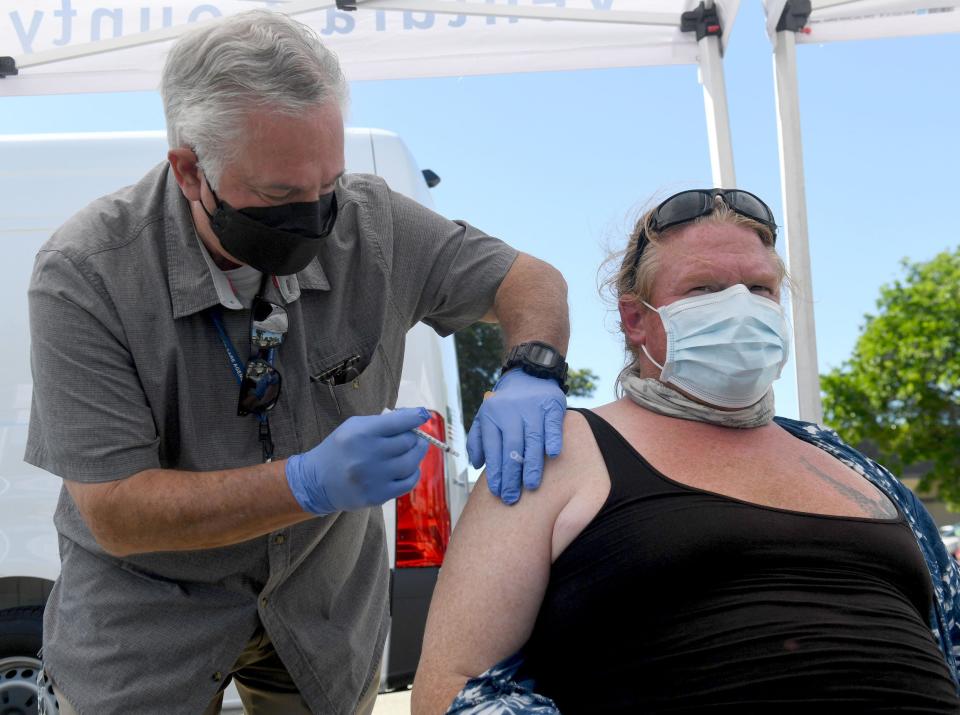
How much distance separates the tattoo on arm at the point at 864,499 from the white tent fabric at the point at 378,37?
91.7 inches

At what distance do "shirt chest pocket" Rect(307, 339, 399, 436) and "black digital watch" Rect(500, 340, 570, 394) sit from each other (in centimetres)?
30

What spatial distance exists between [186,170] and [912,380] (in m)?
24.0

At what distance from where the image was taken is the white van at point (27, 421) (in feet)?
10.1

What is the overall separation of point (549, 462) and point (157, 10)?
291 centimetres

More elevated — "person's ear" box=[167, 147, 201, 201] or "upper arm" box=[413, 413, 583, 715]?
"person's ear" box=[167, 147, 201, 201]

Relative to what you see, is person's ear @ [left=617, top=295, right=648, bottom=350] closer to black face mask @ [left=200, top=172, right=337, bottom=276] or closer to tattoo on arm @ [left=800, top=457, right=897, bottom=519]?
tattoo on arm @ [left=800, top=457, right=897, bottom=519]

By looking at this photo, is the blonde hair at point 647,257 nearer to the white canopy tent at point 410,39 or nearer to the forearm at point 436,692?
the forearm at point 436,692

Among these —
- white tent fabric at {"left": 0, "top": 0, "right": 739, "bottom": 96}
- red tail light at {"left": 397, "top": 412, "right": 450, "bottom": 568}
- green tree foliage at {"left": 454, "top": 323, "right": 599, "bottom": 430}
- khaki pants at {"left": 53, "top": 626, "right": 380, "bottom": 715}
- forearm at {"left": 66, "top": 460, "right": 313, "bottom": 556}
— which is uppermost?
white tent fabric at {"left": 0, "top": 0, "right": 739, "bottom": 96}

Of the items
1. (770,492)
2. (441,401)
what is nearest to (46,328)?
(770,492)

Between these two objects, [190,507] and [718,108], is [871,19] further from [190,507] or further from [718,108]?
[190,507]

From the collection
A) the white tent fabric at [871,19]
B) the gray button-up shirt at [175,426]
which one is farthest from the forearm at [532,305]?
the white tent fabric at [871,19]

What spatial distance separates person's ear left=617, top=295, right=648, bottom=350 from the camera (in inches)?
80.0

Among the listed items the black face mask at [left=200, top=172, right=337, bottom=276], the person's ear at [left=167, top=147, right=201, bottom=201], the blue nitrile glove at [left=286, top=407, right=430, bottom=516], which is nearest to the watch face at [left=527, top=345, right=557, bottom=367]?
the blue nitrile glove at [left=286, top=407, right=430, bottom=516]

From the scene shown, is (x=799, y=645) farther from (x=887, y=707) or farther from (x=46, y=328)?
(x=46, y=328)
